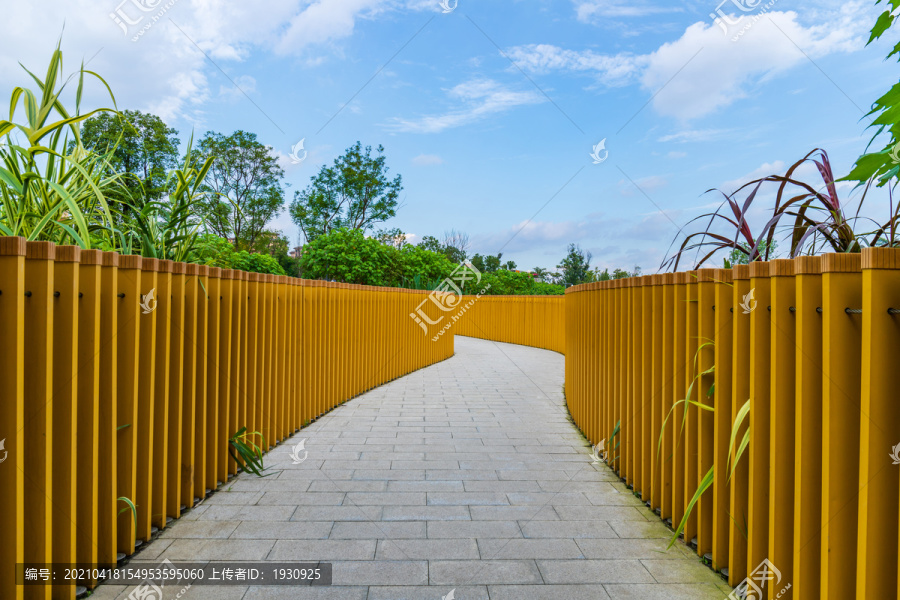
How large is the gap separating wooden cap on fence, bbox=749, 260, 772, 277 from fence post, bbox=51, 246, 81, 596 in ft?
9.93

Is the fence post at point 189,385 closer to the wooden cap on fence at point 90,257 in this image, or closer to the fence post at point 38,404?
the wooden cap on fence at point 90,257

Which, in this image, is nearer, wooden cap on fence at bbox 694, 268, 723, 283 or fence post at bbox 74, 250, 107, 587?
fence post at bbox 74, 250, 107, 587

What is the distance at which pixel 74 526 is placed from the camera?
7.35 ft

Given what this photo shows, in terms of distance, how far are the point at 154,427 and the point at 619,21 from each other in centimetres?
843

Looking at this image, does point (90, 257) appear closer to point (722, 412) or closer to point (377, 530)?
point (377, 530)

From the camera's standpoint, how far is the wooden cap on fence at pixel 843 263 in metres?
1.73

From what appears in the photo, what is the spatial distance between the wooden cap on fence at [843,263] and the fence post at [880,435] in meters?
0.13

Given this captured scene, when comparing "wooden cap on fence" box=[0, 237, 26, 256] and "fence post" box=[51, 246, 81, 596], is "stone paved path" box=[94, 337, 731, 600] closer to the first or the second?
"fence post" box=[51, 246, 81, 596]

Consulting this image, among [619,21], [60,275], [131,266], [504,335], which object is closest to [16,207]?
[131,266]

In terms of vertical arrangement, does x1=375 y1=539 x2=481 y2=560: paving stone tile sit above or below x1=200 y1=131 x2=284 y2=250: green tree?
below

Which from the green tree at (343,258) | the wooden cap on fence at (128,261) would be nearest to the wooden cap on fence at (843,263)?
the wooden cap on fence at (128,261)

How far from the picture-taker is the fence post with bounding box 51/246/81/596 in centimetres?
221

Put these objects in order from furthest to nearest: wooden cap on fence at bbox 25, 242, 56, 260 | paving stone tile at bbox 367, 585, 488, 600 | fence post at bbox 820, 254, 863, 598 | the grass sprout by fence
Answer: the grass sprout by fence < paving stone tile at bbox 367, 585, 488, 600 < wooden cap on fence at bbox 25, 242, 56, 260 < fence post at bbox 820, 254, 863, 598

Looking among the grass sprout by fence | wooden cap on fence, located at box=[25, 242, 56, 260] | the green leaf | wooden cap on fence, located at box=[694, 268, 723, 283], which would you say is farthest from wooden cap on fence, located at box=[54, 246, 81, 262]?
the green leaf
